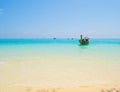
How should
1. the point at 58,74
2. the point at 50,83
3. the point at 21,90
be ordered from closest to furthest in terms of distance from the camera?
the point at 21,90, the point at 50,83, the point at 58,74

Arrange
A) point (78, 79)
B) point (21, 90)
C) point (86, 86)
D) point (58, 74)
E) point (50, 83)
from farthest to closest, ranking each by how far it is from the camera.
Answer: point (58, 74) < point (78, 79) < point (50, 83) < point (86, 86) < point (21, 90)

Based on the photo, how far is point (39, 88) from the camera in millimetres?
7062

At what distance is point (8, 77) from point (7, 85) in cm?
140

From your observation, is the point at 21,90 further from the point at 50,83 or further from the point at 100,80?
the point at 100,80

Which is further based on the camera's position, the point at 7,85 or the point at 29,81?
the point at 29,81

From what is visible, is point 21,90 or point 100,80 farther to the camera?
point 100,80

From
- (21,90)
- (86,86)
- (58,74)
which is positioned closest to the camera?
(21,90)

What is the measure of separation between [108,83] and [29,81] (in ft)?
9.28

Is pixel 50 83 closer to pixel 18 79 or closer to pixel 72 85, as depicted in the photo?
pixel 72 85

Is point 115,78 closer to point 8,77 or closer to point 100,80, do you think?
point 100,80

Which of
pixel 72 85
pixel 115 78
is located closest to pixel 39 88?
pixel 72 85

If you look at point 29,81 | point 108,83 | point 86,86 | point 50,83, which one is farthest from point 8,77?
point 108,83

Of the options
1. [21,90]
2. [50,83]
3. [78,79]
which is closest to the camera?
[21,90]

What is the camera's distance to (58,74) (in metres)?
9.48
